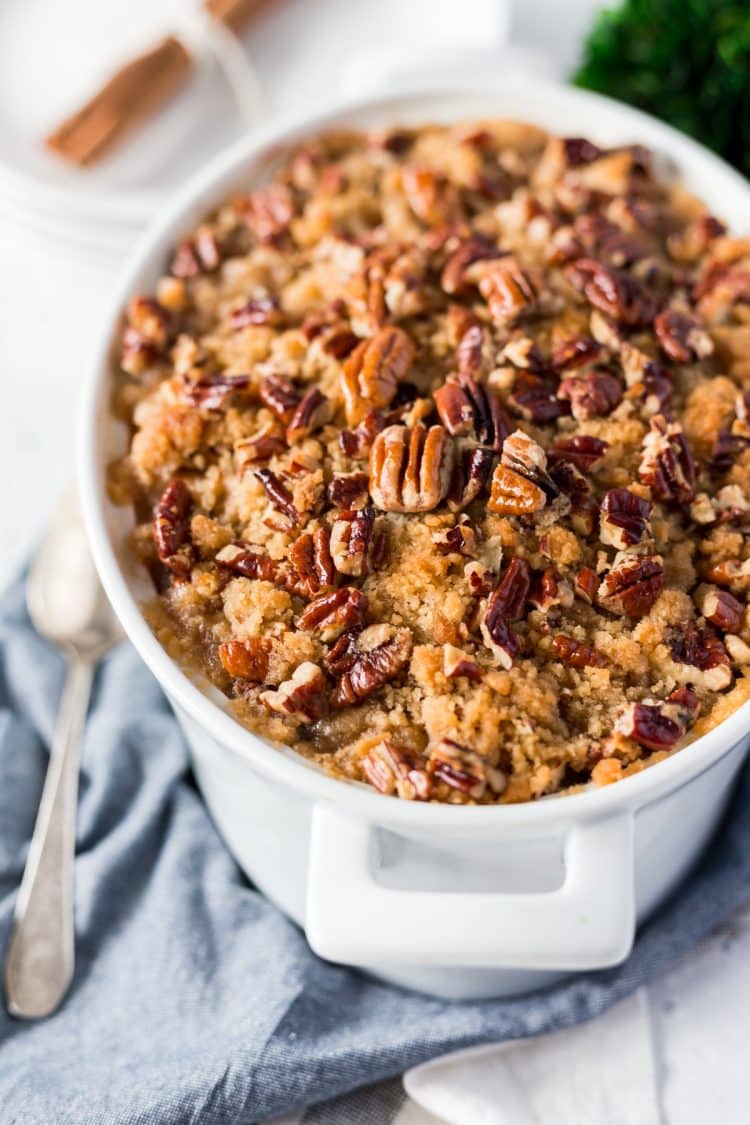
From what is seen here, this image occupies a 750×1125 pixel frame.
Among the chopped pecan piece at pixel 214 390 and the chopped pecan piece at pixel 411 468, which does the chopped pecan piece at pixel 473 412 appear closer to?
the chopped pecan piece at pixel 411 468

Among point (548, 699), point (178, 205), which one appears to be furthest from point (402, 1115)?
point (178, 205)

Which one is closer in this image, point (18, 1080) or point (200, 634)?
point (200, 634)

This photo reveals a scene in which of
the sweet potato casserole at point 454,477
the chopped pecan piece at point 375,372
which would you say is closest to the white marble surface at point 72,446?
the sweet potato casserole at point 454,477

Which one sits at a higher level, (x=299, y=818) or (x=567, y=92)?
(x=567, y=92)

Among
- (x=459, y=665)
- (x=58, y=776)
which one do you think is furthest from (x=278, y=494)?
(x=58, y=776)

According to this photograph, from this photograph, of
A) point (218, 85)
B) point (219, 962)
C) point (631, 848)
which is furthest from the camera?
point (218, 85)

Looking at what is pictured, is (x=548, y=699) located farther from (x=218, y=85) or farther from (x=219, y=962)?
(x=218, y=85)

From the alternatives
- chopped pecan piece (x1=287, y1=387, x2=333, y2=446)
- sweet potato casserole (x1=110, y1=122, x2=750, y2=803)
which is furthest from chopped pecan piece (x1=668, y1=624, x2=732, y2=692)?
chopped pecan piece (x1=287, y1=387, x2=333, y2=446)

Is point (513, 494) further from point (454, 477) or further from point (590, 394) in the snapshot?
point (590, 394)
